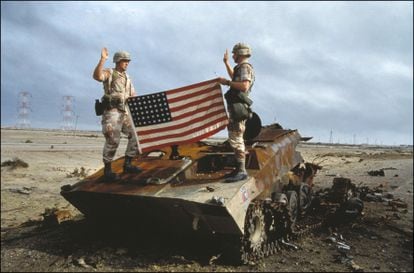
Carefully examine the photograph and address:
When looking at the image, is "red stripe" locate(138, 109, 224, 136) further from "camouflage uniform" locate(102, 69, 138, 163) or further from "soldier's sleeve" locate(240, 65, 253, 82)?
"soldier's sleeve" locate(240, 65, 253, 82)

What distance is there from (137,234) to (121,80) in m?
2.38

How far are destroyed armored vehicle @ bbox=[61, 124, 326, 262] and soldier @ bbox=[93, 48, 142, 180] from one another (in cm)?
33

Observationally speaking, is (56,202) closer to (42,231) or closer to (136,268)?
(42,231)

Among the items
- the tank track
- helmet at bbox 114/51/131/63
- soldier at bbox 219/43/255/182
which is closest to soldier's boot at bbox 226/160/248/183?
soldier at bbox 219/43/255/182

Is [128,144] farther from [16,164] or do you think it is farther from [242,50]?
[16,164]

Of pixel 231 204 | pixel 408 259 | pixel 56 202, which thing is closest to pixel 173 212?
pixel 231 204

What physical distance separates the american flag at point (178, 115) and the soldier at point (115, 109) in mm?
198

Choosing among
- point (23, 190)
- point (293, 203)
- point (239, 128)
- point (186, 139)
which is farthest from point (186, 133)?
point (23, 190)

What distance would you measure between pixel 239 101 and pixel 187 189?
1437 millimetres

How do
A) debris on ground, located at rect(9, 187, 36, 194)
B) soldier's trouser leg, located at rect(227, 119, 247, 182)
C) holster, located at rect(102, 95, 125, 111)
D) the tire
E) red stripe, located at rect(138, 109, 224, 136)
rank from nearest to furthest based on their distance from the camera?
soldier's trouser leg, located at rect(227, 119, 247, 182), holster, located at rect(102, 95, 125, 111), red stripe, located at rect(138, 109, 224, 136), the tire, debris on ground, located at rect(9, 187, 36, 194)

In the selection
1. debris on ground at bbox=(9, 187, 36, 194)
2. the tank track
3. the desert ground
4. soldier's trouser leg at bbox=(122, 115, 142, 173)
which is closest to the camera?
the desert ground

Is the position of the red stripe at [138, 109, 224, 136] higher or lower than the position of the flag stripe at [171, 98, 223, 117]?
lower

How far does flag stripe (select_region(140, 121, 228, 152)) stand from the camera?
6.48 m

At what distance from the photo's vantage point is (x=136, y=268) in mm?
5625
